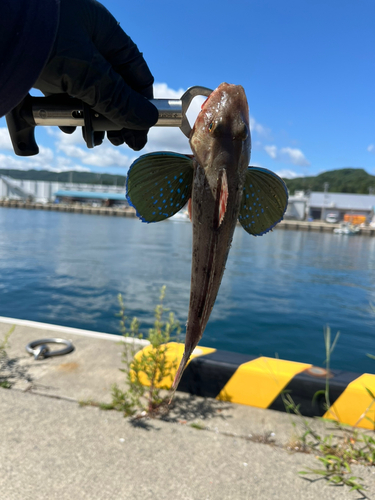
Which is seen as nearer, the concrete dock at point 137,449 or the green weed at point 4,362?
the concrete dock at point 137,449

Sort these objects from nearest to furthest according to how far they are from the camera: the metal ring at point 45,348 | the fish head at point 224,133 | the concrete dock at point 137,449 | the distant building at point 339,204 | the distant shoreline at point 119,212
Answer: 1. the fish head at point 224,133
2. the concrete dock at point 137,449
3. the metal ring at point 45,348
4. the distant shoreline at point 119,212
5. the distant building at point 339,204

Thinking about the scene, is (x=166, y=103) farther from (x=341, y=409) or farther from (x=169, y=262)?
(x=169, y=262)

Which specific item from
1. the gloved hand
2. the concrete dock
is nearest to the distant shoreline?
the concrete dock

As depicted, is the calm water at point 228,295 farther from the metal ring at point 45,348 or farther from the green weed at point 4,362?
the green weed at point 4,362

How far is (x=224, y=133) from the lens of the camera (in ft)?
5.14

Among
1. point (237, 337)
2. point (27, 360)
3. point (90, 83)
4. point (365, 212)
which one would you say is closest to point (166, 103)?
point (90, 83)

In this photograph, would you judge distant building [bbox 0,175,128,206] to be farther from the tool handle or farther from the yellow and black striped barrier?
the tool handle

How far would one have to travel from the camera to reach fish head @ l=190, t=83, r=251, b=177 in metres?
1.57

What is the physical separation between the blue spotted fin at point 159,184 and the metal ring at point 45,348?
533 cm

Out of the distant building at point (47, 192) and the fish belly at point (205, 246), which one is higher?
the distant building at point (47, 192)

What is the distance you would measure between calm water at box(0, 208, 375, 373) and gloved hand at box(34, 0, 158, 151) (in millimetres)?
6283

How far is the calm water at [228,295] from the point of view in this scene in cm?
1371

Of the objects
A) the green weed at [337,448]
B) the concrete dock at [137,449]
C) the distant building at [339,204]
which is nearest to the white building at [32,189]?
the distant building at [339,204]

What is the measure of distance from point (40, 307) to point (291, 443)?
1373 cm
